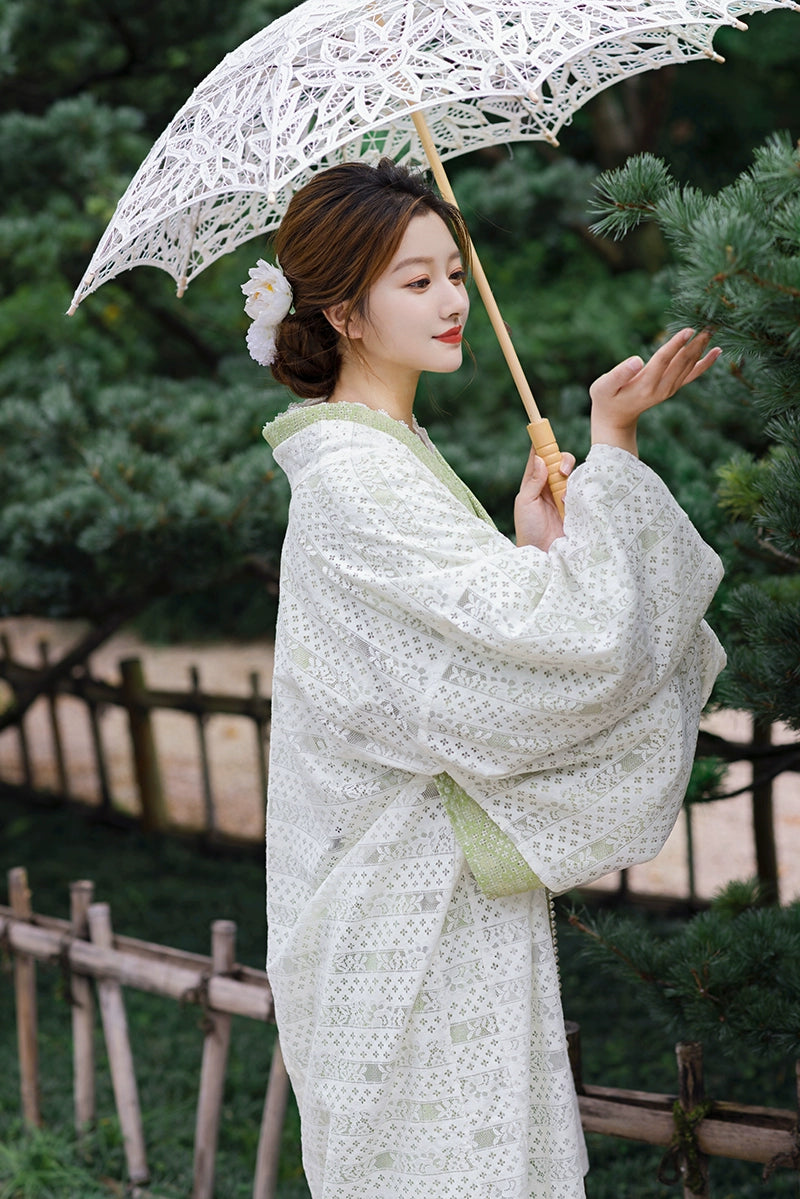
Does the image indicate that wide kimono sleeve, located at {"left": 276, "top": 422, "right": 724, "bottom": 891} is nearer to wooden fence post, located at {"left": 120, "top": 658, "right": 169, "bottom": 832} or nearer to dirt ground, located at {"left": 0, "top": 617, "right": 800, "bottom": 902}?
dirt ground, located at {"left": 0, "top": 617, "right": 800, "bottom": 902}

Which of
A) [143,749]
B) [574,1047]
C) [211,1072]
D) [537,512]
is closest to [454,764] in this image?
[537,512]

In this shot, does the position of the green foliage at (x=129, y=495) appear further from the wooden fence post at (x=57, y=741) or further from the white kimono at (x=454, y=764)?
the wooden fence post at (x=57, y=741)

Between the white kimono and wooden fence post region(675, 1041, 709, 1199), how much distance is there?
1.81 ft

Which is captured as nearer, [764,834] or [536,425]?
[536,425]

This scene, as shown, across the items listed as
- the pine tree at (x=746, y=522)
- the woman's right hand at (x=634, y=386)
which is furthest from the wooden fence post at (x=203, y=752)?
the woman's right hand at (x=634, y=386)

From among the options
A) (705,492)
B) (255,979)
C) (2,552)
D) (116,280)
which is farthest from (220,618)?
(705,492)

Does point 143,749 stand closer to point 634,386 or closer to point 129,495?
point 129,495

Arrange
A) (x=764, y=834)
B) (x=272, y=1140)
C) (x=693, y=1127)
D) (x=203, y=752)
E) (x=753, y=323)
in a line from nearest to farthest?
(x=753, y=323)
(x=693, y=1127)
(x=272, y=1140)
(x=764, y=834)
(x=203, y=752)

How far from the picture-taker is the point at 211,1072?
10.1 feet

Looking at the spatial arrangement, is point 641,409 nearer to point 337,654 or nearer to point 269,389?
point 337,654

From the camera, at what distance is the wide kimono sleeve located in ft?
5.30

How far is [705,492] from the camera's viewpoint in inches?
100

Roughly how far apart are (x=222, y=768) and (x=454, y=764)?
6268 millimetres

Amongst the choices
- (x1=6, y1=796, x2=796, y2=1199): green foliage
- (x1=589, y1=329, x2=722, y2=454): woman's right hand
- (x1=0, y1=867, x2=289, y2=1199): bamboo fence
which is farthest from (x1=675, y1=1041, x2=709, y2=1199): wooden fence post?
(x1=589, y1=329, x2=722, y2=454): woman's right hand
